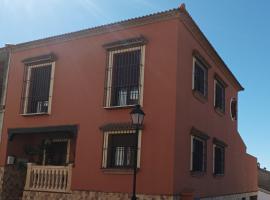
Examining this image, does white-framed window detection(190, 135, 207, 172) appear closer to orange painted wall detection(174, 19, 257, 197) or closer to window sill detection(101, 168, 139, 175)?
orange painted wall detection(174, 19, 257, 197)

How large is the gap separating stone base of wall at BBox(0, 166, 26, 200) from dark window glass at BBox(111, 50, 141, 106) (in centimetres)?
560

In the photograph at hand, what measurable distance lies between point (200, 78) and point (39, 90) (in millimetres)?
6739

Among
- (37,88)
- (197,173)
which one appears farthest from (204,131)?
(37,88)

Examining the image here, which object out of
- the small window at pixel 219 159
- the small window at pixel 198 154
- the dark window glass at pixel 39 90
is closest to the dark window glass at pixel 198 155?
the small window at pixel 198 154

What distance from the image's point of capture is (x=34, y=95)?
1783 centimetres

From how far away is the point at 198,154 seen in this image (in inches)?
652

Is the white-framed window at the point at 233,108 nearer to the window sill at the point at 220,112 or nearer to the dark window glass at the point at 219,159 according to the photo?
the window sill at the point at 220,112

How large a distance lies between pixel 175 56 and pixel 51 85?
18.3 feet

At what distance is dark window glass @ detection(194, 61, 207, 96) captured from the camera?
1684 centimetres

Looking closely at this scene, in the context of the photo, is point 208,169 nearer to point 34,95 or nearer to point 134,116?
point 134,116

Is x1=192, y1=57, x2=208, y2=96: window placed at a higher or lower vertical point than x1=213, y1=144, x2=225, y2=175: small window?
higher

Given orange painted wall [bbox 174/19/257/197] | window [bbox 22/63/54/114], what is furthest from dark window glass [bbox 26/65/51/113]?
orange painted wall [bbox 174/19/257/197]

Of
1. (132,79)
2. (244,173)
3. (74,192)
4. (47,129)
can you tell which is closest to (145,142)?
(132,79)

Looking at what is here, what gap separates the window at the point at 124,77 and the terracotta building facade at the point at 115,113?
0.04 metres
